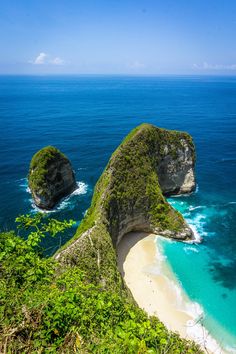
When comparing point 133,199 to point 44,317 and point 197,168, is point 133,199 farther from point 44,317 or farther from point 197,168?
point 197,168

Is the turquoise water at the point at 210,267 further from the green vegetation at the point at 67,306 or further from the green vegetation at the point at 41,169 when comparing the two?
the green vegetation at the point at 41,169

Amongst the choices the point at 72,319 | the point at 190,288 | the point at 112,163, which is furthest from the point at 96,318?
the point at 112,163

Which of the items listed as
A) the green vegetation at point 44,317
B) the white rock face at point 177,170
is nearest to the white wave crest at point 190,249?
the white rock face at point 177,170

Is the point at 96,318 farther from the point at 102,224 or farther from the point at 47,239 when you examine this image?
the point at 47,239

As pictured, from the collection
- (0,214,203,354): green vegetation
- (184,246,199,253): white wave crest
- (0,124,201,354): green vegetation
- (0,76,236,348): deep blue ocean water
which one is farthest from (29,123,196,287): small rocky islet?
(0,214,203,354): green vegetation

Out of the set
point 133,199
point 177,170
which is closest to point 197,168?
point 177,170
